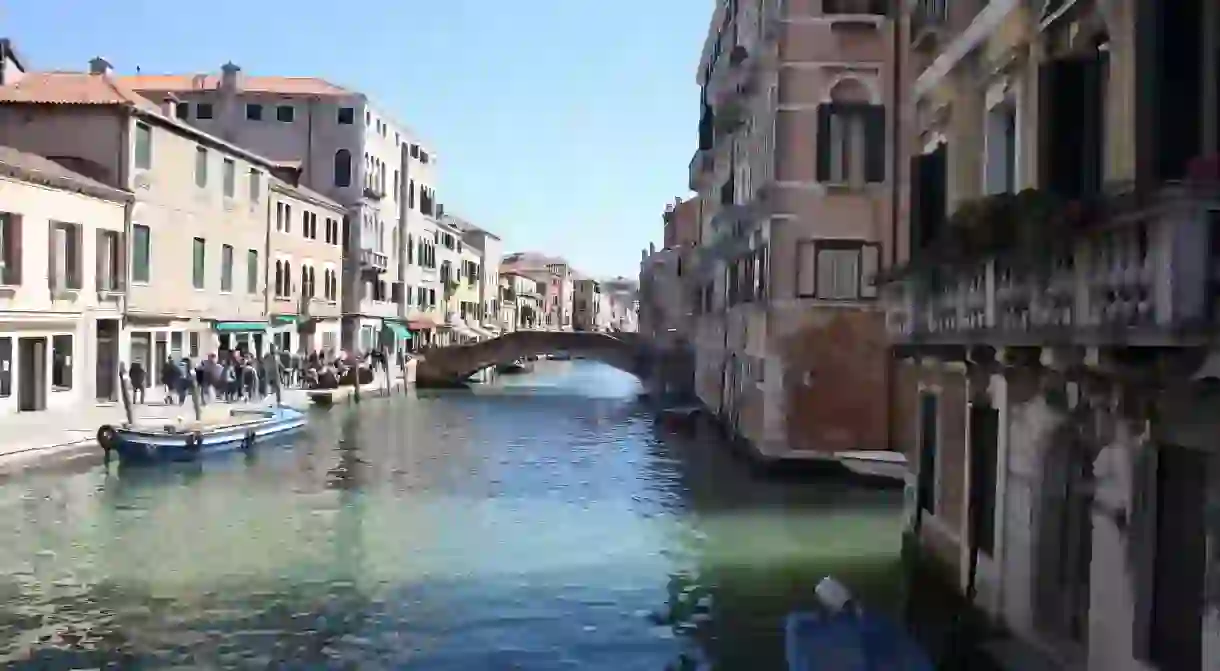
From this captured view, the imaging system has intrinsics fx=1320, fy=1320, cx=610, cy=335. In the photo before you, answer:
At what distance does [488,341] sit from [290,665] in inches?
1390

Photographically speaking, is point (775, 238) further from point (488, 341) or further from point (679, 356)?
point (488, 341)

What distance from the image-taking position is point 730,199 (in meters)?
26.8

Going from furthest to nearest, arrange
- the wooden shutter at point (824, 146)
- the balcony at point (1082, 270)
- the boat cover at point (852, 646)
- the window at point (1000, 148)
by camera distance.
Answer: the wooden shutter at point (824, 146) → the window at point (1000, 148) → the boat cover at point (852, 646) → the balcony at point (1082, 270)

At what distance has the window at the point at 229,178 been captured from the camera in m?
30.8

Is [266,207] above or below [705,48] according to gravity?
below

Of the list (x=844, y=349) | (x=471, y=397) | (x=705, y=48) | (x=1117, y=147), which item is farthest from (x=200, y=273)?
(x=1117, y=147)

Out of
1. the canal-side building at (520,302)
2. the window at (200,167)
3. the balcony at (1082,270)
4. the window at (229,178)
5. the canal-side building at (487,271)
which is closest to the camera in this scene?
the balcony at (1082,270)

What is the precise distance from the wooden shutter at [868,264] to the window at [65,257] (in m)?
14.0

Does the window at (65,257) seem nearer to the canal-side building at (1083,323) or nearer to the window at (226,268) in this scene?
the window at (226,268)

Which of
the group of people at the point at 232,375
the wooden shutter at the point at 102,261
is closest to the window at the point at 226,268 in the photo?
the group of people at the point at 232,375

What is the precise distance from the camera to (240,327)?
1280 inches

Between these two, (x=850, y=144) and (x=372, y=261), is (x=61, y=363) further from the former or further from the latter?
(x=372, y=261)

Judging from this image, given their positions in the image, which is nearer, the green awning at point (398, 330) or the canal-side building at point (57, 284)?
the canal-side building at point (57, 284)

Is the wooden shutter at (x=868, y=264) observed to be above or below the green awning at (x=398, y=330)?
above
